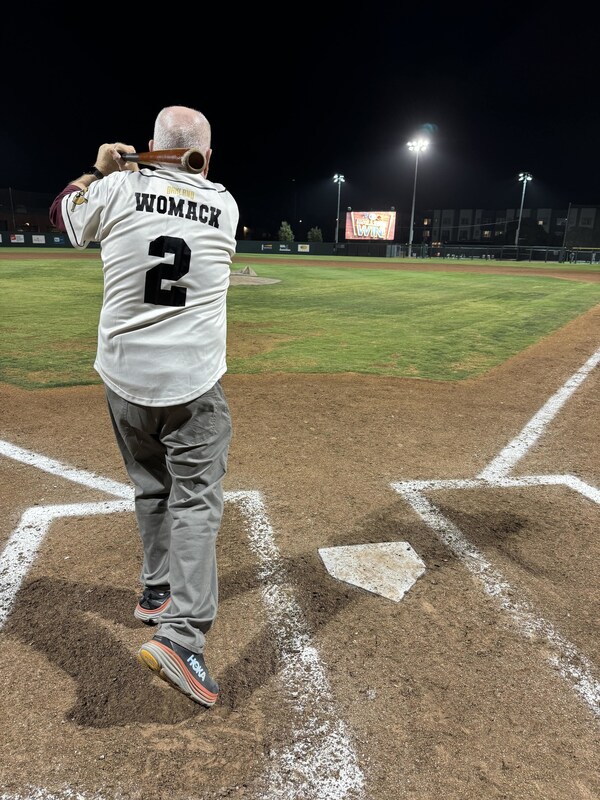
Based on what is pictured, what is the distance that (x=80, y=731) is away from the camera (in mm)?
1807

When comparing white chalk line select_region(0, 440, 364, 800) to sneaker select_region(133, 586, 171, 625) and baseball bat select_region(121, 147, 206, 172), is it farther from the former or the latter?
baseball bat select_region(121, 147, 206, 172)

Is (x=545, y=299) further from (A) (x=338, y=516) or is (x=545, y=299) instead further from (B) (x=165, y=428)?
(B) (x=165, y=428)

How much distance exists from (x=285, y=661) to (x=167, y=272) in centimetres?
162

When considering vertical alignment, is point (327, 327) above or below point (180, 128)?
below

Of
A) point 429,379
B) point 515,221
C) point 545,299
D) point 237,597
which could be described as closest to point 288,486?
point 237,597

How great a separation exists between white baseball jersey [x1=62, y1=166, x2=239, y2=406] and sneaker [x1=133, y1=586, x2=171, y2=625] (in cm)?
96

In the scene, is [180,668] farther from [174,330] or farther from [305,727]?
[174,330]

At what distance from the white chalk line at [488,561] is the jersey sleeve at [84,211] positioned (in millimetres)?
2464

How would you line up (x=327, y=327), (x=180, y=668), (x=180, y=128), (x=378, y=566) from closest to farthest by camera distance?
(x=180, y=668) → (x=180, y=128) → (x=378, y=566) → (x=327, y=327)

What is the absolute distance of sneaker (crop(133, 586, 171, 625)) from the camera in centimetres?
233

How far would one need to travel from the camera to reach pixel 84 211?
1.91 meters

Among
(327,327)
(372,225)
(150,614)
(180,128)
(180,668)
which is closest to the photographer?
(180,668)

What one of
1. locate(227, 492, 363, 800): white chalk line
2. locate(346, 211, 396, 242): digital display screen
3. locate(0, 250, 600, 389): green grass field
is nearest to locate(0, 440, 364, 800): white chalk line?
locate(227, 492, 363, 800): white chalk line

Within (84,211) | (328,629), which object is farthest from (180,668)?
(84,211)
